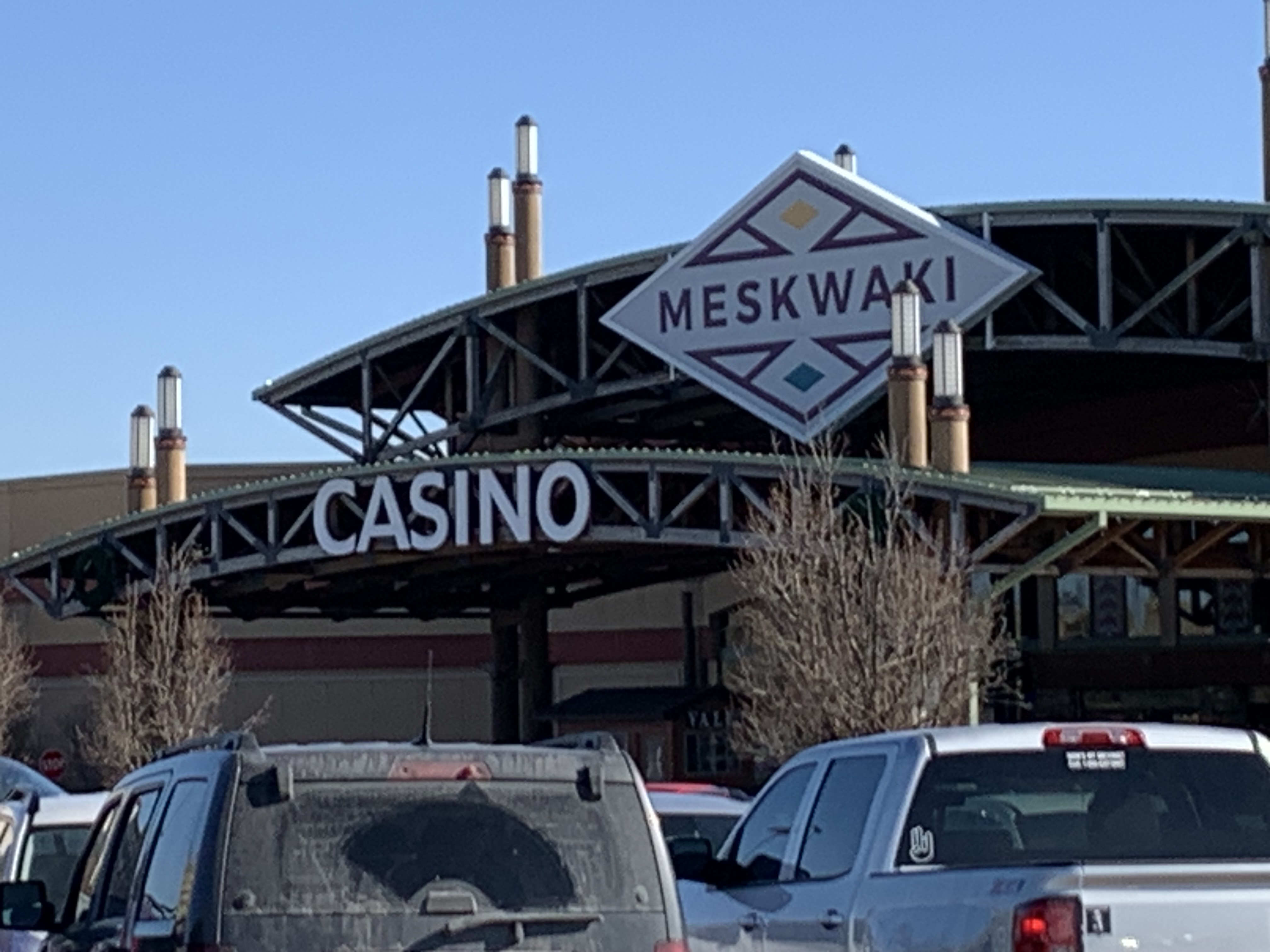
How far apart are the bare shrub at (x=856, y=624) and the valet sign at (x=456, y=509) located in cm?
443

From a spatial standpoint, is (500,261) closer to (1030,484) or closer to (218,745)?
(1030,484)

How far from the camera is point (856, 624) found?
2975cm

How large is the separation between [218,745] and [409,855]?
78cm

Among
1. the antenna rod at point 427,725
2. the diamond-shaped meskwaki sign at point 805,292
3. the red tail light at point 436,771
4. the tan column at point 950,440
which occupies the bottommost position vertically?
the red tail light at point 436,771

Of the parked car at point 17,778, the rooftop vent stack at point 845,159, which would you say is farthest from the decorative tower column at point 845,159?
the parked car at point 17,778

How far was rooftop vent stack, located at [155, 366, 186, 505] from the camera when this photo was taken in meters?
43.3

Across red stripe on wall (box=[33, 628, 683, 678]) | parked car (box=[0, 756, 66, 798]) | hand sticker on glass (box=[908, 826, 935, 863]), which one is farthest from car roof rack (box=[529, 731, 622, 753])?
red stripe on wall (box=[33, 628, 683, 678])

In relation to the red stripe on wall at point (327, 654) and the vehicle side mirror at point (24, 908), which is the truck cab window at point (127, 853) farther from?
the red stripe on wall at point (327, 654)

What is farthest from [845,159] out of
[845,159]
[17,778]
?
[17,778]

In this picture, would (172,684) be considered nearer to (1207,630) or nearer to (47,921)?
(1207,630)

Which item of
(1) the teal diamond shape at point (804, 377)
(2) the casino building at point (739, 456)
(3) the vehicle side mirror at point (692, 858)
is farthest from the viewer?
(1) the teal diamond shape at point (804, 377)

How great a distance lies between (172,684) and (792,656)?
13907mm

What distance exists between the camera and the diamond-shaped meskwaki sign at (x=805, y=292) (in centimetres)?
3766

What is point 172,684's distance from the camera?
40531mm
